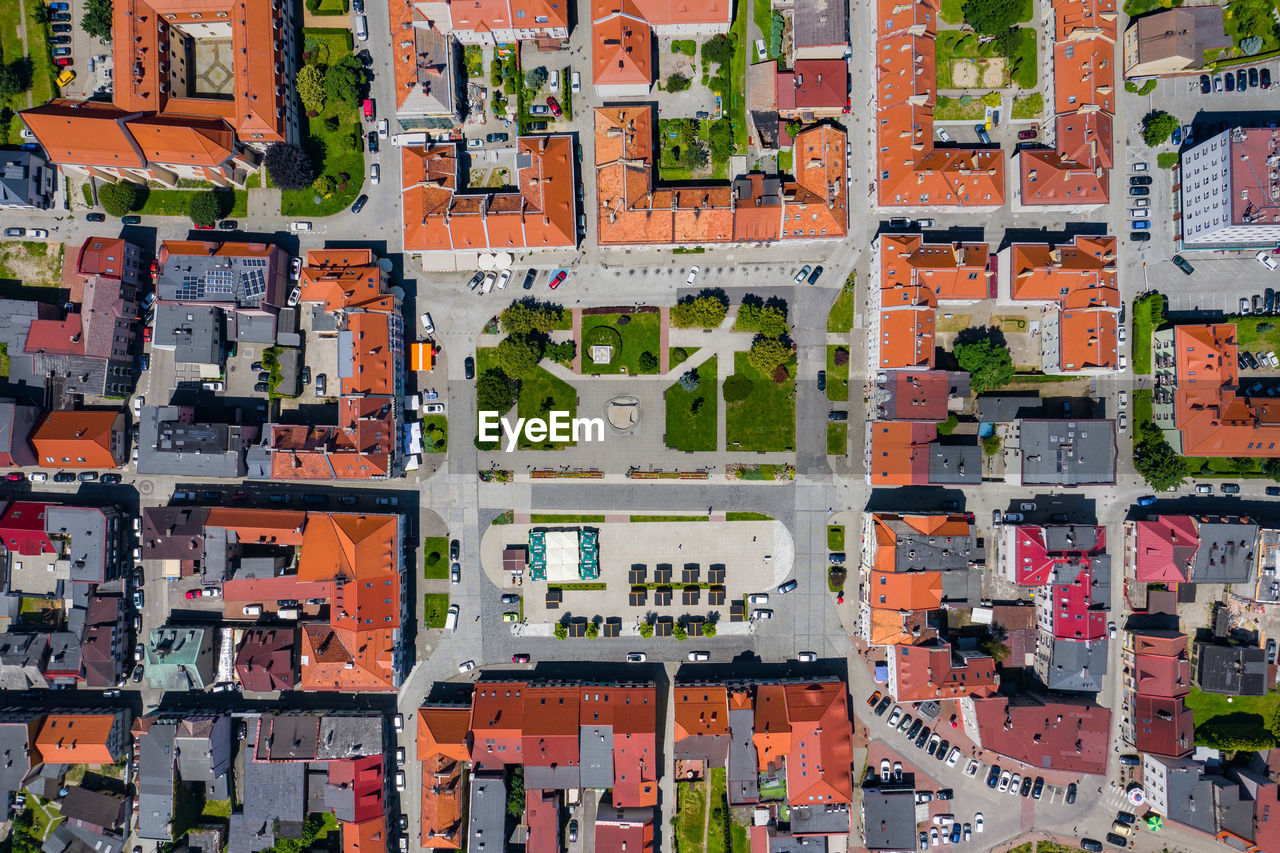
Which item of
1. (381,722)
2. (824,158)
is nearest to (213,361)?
(381,722)

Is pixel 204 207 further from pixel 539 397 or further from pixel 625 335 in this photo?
pixel 625 335

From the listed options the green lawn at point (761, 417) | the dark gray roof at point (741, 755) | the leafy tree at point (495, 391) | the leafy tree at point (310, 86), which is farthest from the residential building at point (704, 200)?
the dark gray roof at point (741, 755)

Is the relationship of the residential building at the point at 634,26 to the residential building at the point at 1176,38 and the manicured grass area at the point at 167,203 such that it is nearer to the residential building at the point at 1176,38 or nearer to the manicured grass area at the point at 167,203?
the residential building at the point at 1176,38

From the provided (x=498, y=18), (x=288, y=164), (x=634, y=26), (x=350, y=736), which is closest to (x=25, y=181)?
(x=288, y=164)

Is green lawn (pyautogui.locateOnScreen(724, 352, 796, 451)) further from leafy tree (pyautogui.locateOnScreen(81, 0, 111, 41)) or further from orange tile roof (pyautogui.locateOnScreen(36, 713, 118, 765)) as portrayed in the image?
leafy tree (pyautogui.locateOnScreen(81, 0, 111, 41))

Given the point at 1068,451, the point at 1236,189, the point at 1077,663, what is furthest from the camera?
the point at 1077,663

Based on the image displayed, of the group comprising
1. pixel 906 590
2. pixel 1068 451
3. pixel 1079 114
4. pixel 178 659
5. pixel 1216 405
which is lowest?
pixel 178 659
